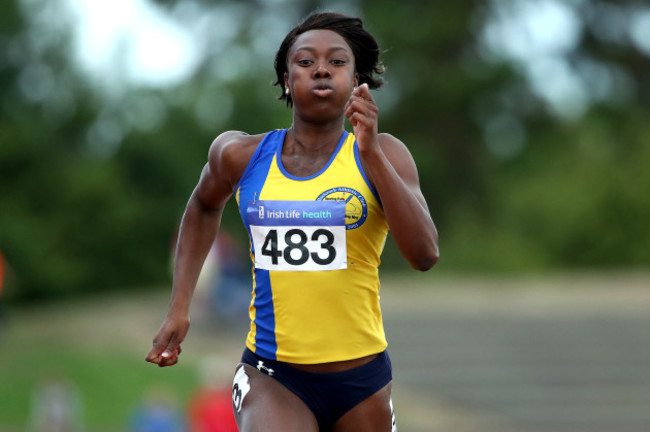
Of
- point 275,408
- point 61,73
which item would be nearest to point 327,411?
point 275,408

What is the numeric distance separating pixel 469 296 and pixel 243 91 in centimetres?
992

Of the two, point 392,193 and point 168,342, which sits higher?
point 392,193

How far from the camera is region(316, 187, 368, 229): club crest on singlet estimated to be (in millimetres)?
4141

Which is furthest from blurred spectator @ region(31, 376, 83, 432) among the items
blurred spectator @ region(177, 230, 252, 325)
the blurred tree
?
the blurred tree

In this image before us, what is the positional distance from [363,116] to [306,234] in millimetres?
519

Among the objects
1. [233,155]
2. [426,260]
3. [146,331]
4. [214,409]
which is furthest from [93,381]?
[426,260]

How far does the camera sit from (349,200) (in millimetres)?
4141

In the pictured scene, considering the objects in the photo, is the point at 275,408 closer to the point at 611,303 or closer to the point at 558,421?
the point at 558,421

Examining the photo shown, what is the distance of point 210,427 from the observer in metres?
11.8

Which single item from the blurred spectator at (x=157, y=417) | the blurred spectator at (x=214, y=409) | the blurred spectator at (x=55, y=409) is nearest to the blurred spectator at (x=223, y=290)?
the blurred spectator at (x=55, y=409)

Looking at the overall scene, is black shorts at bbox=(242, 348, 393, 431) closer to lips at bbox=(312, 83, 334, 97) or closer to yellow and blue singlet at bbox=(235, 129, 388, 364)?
yellow and blue singlet at bbox=(235, 129, 388, 364)

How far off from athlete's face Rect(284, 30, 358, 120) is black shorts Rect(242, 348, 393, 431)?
0.95 meters

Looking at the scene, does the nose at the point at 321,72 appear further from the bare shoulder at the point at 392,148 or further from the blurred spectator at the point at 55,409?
the blurred spectator at the point at 55,409

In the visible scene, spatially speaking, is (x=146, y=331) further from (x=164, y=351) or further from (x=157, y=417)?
(x=164, y=351)
